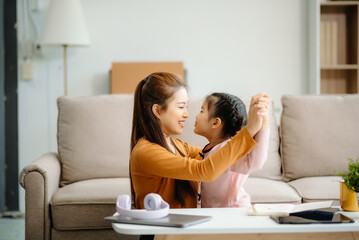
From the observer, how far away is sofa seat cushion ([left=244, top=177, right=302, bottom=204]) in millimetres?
2084

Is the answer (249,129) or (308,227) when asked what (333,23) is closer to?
(249,129)

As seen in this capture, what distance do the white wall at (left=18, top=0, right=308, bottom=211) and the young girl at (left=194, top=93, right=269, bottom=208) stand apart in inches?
82.5

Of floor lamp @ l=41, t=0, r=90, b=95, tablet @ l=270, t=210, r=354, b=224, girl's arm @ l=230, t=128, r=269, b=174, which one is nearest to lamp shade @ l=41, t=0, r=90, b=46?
floor lamp @ l=41, t=0, r=90, b=95

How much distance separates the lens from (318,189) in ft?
7.06

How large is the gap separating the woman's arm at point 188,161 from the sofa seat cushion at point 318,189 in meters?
0.93

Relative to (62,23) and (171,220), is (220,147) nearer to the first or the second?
(171,220)

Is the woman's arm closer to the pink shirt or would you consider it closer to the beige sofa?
the pink shirt

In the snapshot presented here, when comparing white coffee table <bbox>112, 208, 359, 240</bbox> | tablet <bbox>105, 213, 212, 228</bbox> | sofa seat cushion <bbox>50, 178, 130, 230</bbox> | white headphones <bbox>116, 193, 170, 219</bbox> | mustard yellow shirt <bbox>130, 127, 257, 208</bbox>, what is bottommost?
sofa seat cushion <bbox>50, 178, 130, 230</bbox>

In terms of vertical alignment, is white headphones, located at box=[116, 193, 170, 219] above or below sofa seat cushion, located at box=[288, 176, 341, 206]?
above

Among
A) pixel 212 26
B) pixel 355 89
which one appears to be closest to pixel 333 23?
pixel 355 89

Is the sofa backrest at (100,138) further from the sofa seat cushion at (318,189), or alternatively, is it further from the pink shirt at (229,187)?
the pink shirt at (229,187)

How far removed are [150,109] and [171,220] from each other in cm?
48

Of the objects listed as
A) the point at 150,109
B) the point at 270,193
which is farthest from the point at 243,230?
the point at 270,193

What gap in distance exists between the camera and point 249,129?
4.01 feet
